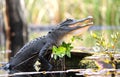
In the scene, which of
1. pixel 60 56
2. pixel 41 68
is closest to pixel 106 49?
pixel 60 56

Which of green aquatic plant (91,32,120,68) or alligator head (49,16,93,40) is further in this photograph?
alligator head (49,16,93,40)

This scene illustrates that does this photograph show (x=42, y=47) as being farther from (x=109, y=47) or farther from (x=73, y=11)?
(x=73, y=11)

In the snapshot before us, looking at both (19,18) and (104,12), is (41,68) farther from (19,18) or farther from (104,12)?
(104,12)

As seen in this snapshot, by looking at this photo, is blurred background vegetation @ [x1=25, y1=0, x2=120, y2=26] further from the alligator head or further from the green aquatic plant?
the green aquatic plant

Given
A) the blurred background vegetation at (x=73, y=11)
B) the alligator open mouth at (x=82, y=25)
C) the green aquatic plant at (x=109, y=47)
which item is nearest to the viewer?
the green aquatic plant at (x=109, y=47)

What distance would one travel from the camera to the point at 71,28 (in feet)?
11.1

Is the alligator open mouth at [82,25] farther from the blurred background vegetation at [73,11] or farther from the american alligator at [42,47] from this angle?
the blurred background vegetation at [73,11]

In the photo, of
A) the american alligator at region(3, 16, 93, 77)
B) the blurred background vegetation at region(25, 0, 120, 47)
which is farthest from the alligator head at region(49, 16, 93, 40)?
the blurred background vegetation at region(25, 0, 120, 47)

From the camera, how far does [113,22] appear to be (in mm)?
10578

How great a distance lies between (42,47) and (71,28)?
0.29 meters

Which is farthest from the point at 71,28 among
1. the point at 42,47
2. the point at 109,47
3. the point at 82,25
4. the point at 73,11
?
the point at 73,11

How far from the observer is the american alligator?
329 centimetres

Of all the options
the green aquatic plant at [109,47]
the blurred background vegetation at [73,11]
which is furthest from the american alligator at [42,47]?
the blurred background vegetation at [73,11]

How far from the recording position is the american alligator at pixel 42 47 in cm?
329
